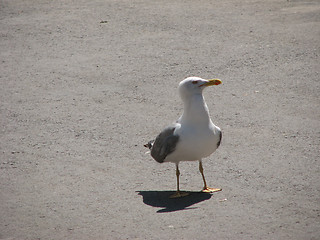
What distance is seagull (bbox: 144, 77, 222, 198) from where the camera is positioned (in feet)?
20.6

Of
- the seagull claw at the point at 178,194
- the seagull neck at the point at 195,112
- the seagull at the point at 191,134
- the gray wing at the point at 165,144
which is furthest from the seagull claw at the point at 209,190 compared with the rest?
the seagull neck at the point at 195,112

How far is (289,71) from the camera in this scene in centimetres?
1030

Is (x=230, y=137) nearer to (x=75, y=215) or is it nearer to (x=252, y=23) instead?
(x=75, y=215)

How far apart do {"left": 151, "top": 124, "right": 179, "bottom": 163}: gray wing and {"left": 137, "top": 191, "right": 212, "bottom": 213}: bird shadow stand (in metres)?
0.43

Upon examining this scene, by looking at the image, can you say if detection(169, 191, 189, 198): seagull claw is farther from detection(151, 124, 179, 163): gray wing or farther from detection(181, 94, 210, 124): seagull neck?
detection(181, 94, 210, 124): seagull neck

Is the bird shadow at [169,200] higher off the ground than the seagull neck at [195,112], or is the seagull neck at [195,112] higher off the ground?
the seagull neck at [195,112]

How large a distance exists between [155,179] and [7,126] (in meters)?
3.10

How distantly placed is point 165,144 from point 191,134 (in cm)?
35

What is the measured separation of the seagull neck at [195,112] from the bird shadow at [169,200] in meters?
0.91

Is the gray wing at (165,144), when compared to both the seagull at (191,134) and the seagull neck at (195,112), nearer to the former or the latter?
the seagull at (191,134)

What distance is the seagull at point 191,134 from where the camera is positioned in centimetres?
629

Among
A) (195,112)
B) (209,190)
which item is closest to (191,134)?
(195,112)

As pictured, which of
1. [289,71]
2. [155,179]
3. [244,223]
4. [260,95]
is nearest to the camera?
[244,223]

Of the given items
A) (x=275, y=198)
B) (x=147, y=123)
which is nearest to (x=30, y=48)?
(x=147, y=123)
